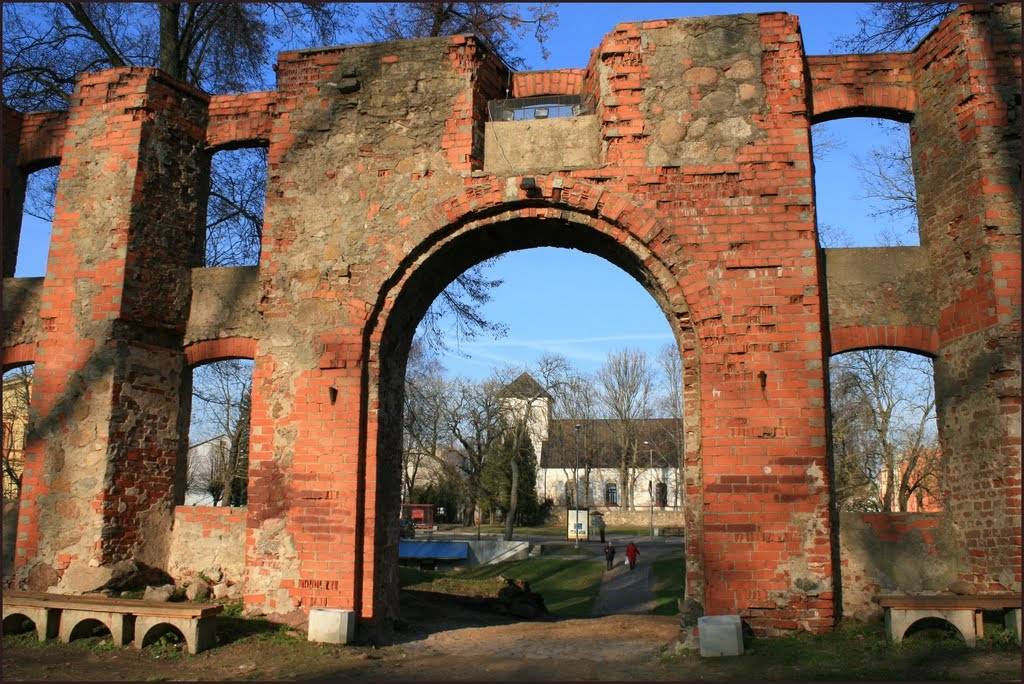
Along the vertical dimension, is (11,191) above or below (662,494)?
above

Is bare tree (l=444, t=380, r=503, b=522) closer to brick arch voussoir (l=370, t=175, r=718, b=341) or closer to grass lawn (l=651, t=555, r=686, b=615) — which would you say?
grass lawn (l=651, t=555, r=686, b=615)

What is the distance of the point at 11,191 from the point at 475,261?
685 centimetres

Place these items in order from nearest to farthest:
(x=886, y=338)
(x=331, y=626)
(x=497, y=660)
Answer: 1. (x=497, y=660)
2. (x=331, y=626)
3. (x=886, y=338)

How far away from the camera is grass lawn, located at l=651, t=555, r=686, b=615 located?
18562 mm

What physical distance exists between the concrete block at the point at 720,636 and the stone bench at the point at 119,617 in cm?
472

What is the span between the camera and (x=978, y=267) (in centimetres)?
841

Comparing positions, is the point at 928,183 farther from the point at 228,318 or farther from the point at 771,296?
the point at 228,318

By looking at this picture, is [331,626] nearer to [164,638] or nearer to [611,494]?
[164,638]

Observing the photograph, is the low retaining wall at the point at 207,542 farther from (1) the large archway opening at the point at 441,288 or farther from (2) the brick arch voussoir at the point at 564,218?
(2) the brick arch voussoir at the point at 564,218

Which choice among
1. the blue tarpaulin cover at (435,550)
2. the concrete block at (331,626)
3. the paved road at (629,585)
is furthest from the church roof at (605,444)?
the concrete block at (331,626)

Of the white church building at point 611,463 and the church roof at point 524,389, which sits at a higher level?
the church roof at point 524,389

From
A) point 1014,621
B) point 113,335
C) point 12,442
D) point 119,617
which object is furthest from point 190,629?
point 12,442

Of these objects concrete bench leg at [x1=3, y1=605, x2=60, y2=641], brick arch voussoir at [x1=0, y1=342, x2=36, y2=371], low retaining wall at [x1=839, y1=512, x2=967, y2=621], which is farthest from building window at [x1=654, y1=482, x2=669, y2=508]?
concrete bench leg at [x1=3, y1=605, x2=60, y2=641]

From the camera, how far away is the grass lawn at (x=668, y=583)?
1856 centimetres
